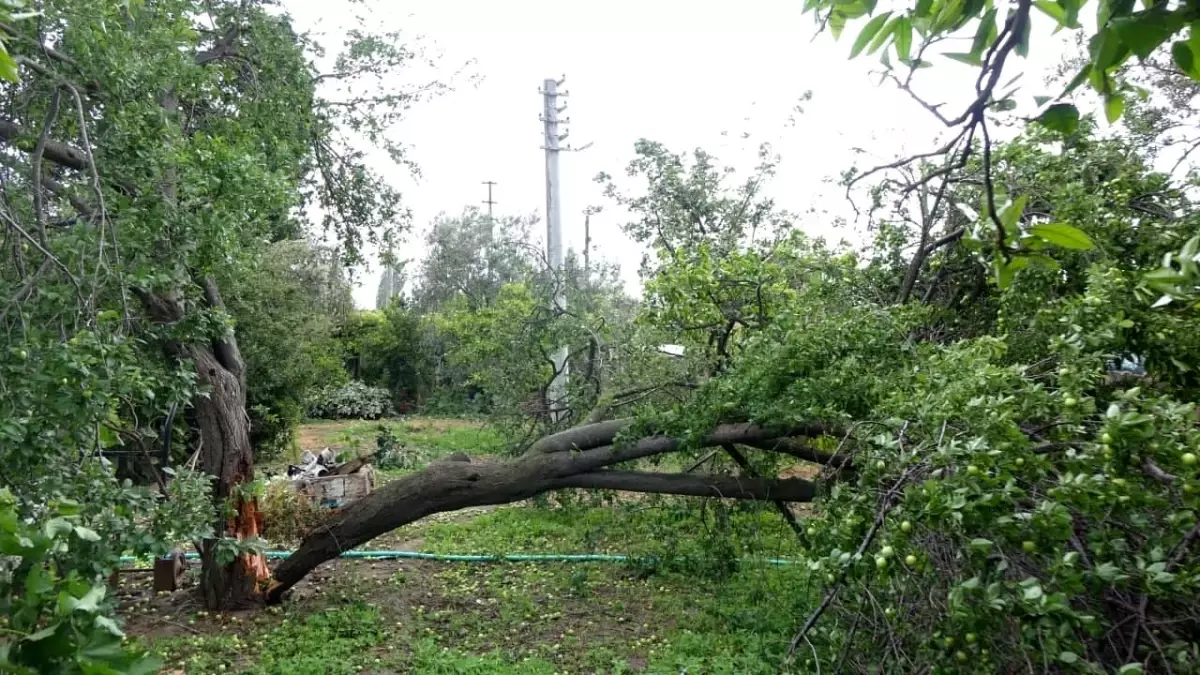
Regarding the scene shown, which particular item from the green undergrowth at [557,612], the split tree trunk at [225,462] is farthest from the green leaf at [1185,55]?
the split tree trunk at [225,462]

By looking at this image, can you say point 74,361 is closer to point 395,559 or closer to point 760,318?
point 760,318

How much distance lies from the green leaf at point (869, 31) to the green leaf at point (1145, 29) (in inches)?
13.1

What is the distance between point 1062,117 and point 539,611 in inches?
199

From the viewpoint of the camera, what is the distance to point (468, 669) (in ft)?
14.9

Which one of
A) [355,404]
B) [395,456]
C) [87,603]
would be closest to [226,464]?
[87,603]

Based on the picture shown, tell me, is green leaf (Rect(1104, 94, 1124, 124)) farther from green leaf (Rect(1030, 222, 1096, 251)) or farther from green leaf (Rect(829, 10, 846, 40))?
green leaf (Rect(829, 10, 846, 40))

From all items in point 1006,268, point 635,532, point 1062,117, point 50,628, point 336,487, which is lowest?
point 635,532

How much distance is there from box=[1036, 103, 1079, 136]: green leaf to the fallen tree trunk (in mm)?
4072

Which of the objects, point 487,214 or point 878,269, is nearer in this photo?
point 878,269

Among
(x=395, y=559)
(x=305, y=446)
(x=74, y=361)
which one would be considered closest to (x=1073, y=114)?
(x=74, y=361)

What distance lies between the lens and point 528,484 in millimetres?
5457

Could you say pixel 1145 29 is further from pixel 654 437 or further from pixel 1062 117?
pixel 654 437

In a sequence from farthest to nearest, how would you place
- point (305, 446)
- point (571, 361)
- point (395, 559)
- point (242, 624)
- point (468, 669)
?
1. point (305, 446)
2. point (571, 361)
3. point (395, 559)
4. point (242, 624)
5. point (468, 669)

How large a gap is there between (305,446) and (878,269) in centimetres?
1162
